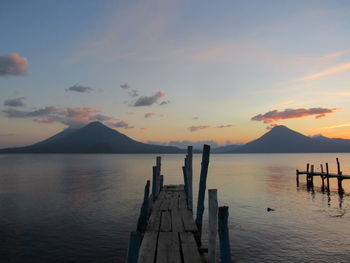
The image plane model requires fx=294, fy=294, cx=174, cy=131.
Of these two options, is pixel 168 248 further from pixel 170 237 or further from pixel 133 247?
A: pixel 133 247

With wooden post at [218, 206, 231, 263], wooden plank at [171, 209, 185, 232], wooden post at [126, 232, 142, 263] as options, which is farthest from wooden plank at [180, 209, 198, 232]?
wooden post at [126, 232, 142, 263]

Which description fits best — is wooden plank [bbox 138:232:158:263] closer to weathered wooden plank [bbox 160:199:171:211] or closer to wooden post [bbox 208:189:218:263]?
wooden post [bbox 208:189:218:263]

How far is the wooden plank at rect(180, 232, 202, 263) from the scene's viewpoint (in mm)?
8969

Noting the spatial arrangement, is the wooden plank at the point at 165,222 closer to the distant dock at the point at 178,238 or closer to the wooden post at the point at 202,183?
the distant dock at the point at 178,238

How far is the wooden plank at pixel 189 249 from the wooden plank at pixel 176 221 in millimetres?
668

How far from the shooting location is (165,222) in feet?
43.3

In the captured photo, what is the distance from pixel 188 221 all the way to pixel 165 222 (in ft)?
3.39

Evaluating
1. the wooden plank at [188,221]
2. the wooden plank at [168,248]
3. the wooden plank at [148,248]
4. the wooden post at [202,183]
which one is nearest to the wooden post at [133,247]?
the wooden plank at [148,248]

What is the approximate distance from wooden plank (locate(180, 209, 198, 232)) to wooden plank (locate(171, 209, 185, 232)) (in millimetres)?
178

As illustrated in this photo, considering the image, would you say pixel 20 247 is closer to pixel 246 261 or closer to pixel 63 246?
pixel 63 246

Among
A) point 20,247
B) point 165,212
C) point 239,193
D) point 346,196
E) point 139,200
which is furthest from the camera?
point 239,193

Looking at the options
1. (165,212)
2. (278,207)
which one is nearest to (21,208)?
(165,212)

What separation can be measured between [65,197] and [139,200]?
963cm

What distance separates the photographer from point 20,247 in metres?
17.5
